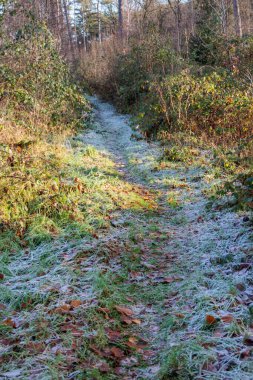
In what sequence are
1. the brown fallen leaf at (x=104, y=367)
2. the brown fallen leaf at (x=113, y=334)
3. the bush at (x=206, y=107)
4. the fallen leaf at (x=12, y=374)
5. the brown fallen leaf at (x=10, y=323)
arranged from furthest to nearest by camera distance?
the bush at (x=206, y=107) → the brown fallen leaf at (x=10, y=323) → the brown fallen leaf at (x=113, y=334) → the brown fallen leaf at (x=104, y=367) → the fallen leaf at (x=12, y=374)

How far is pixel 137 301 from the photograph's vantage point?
3.88m

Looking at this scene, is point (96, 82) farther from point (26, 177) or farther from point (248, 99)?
point (26, 177)

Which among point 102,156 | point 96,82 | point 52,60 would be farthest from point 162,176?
point 96,82

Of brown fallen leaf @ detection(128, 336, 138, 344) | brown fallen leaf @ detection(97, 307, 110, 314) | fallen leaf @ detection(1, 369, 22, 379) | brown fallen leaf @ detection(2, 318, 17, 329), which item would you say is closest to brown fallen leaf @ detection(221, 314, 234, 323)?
brown fallen leaf @ detection(128, 336, 138, 344)

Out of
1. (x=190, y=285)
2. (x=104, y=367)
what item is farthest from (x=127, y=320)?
(x=190, y=285)

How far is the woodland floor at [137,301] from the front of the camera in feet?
9.49

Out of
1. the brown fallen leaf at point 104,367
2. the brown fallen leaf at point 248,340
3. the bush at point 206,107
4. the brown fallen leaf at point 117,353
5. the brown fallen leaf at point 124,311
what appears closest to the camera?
the brown fallen leaf at point 104,367

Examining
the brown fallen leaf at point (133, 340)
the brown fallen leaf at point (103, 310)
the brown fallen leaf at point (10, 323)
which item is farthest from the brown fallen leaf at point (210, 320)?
the brown fallen leaf at point (10, 323)

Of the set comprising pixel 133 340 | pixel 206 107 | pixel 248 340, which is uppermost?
pixel 206 107

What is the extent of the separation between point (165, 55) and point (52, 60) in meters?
4.63

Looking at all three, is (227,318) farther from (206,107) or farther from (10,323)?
(206,107)

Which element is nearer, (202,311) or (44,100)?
(202,311)

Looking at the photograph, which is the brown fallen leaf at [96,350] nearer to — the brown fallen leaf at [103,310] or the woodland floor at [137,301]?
the woodland floor at [137,301]

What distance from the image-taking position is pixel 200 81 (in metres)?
10.5
